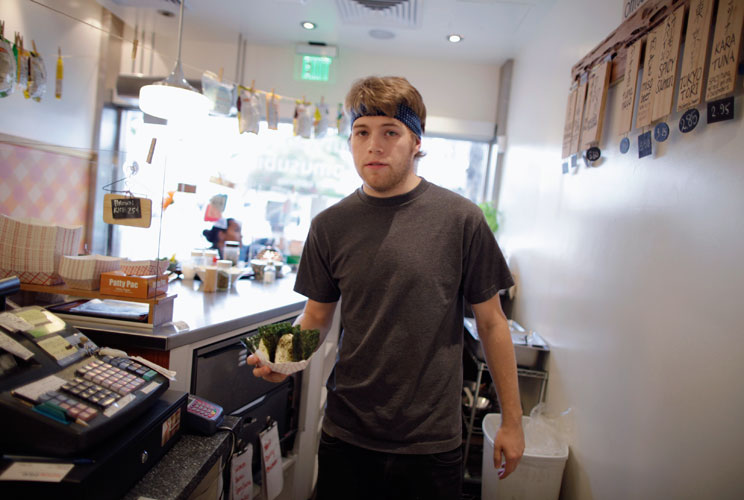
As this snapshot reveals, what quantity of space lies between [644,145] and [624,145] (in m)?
0.14

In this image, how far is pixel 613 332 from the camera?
5.14ft

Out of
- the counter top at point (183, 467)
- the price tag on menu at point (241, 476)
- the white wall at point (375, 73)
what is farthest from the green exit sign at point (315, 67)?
the counter top at point (183, 467)

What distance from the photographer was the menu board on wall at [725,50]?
102 cm

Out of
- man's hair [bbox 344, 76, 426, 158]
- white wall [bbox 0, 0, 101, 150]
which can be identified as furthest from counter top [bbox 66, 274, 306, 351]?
white wall [bbox 0, 0, 101, 150]

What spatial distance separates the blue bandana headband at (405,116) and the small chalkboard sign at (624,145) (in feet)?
2.60

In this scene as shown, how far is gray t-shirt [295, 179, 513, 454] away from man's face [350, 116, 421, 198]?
5 centimetres

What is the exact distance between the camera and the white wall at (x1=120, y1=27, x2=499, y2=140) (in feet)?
12.3

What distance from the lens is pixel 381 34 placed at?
10.9 ft

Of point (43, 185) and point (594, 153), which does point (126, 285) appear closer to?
point (43, 185)

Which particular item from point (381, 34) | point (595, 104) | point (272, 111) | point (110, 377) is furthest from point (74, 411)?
point (381, 34)

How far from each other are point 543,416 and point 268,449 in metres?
1.28

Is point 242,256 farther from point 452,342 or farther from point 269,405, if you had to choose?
point 452,342

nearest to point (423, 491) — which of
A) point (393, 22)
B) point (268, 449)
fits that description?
point (268, 449)

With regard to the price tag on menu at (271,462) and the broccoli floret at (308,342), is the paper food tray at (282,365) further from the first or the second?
the price tag on menu at (271,462)
